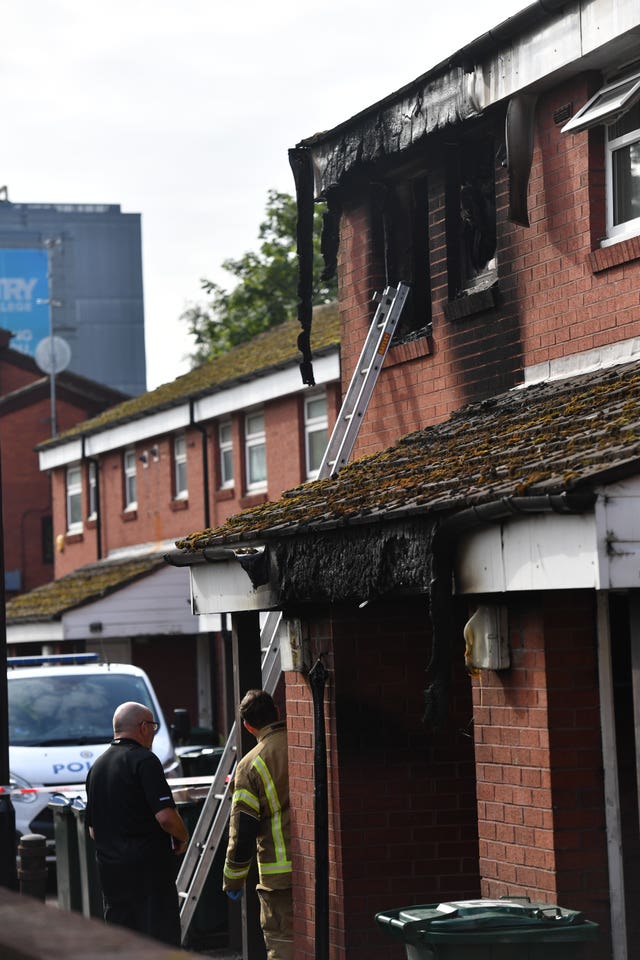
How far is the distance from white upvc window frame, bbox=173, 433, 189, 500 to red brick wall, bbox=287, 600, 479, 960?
24216mm

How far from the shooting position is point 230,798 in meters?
11.5

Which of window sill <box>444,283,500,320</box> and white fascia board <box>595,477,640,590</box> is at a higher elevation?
window sill <box>444,283,500,320</box>

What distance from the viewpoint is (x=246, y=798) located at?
10.1m

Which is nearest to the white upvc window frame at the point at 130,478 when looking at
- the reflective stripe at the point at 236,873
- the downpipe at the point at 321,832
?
the reflective stripe at the point at 236,873

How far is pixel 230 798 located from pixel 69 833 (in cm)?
171

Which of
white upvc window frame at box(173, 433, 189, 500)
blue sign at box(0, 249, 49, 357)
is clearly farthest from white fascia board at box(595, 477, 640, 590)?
blue sign at box(0, 249, 49, 357)

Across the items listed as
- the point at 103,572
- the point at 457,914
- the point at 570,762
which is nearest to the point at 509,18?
the point at 570,762

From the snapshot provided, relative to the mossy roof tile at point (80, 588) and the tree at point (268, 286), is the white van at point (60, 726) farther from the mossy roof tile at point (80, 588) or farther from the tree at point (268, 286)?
the tree at point (268, 286)

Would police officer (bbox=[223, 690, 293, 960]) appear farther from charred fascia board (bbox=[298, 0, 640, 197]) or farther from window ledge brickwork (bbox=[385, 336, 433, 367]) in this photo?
charred fascia board (bbox=[298, 0, 640, 197])

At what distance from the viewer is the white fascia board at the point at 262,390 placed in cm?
2647

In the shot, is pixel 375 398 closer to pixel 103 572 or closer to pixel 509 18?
pixel 509 18

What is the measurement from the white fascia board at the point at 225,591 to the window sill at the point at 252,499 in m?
18.3

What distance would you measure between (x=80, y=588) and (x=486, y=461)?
89.1 ft

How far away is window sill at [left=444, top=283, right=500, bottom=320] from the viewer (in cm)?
1181
